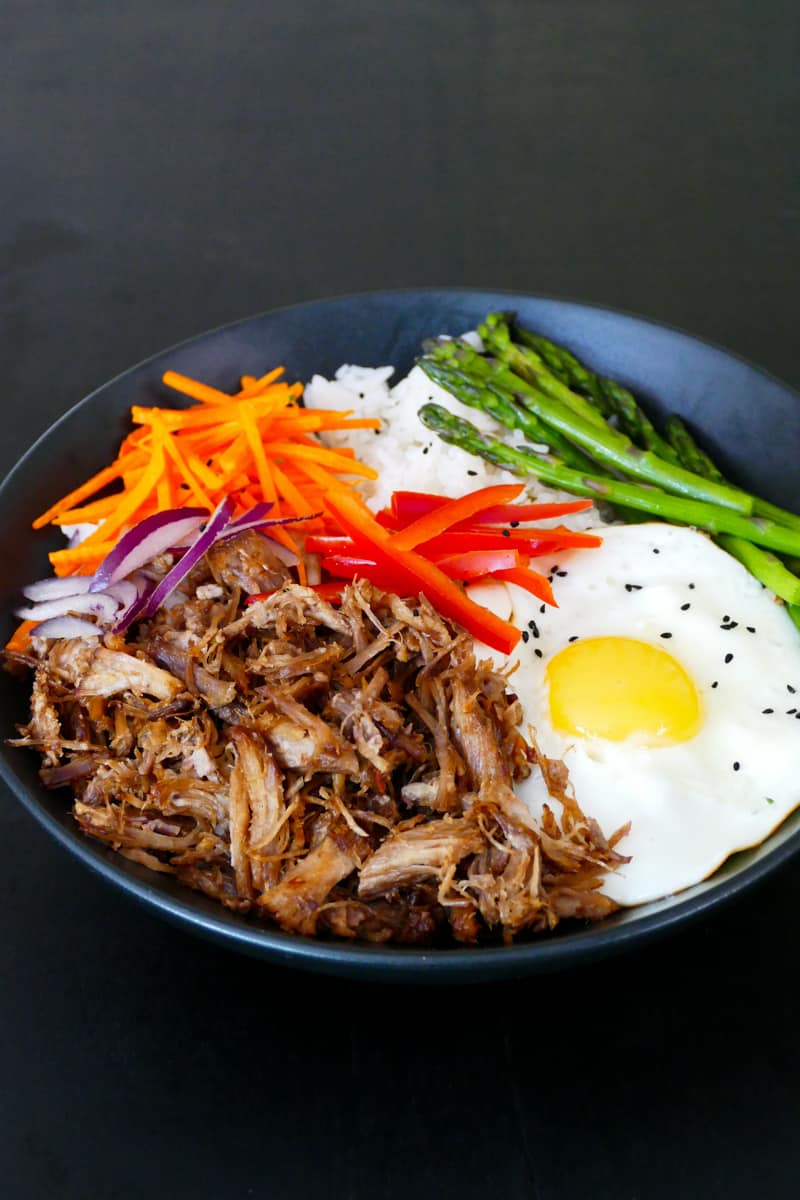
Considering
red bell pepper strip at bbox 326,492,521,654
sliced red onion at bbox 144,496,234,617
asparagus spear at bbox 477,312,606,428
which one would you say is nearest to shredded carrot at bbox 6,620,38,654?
sliced red onion at bbox 144,496,234,617

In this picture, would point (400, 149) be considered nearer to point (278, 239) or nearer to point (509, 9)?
point (278, 239)

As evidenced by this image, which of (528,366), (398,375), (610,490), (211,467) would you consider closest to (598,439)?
(610,490)

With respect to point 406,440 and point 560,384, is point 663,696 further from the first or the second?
point 406,440

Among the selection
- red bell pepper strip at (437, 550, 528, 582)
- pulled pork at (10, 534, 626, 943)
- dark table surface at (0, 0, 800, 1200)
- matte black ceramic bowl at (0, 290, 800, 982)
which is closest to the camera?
matte black ceramic bowl at (0, 290, 800, 982)

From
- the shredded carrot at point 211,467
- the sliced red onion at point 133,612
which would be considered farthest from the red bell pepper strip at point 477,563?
the sliced red onion at point 133,612

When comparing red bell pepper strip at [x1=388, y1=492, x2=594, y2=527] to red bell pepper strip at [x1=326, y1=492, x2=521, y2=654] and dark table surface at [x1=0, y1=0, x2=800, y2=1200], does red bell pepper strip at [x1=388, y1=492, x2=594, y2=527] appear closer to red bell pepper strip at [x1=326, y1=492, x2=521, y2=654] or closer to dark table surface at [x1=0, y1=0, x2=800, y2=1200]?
red bell pepper strip at [x1=326, y1=492, x2=521, y2=654]

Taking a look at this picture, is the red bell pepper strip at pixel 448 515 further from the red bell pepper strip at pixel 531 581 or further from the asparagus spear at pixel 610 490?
the asparagus spear at pixel 610 490
